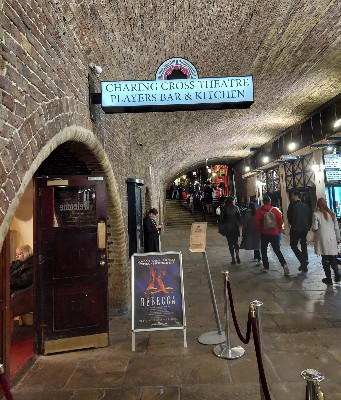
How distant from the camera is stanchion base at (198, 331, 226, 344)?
3.83 metres

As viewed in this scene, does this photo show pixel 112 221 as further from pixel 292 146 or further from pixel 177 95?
pixel 292 146

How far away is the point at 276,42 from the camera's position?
486cm

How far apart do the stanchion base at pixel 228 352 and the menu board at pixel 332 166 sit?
763 centimetres

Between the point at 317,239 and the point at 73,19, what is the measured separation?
5.14 m

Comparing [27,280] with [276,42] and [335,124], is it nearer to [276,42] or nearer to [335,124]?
[276,42]

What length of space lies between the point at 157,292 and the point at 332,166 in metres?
7.78

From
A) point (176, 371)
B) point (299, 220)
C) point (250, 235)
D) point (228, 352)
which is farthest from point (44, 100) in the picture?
point (250, 235)

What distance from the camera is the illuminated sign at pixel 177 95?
11.5 feet

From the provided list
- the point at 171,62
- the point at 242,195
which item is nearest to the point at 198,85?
the point at 171,62

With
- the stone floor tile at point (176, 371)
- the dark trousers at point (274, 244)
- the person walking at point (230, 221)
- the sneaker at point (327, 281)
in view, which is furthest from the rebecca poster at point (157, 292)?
the person walking at point (230, 221)

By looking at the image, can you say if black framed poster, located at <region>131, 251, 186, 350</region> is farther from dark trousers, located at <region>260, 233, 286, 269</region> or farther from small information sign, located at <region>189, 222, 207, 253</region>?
dark trousers, located at <region>260, 233, 286, 269</region>

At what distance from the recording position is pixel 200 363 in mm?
3355

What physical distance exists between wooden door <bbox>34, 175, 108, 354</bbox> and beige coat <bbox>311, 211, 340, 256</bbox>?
3911 mm

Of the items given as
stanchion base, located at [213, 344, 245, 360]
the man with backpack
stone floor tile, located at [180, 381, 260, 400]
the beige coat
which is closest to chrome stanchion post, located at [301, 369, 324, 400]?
stone floor tile, located at [180, 381, 260, 400]
